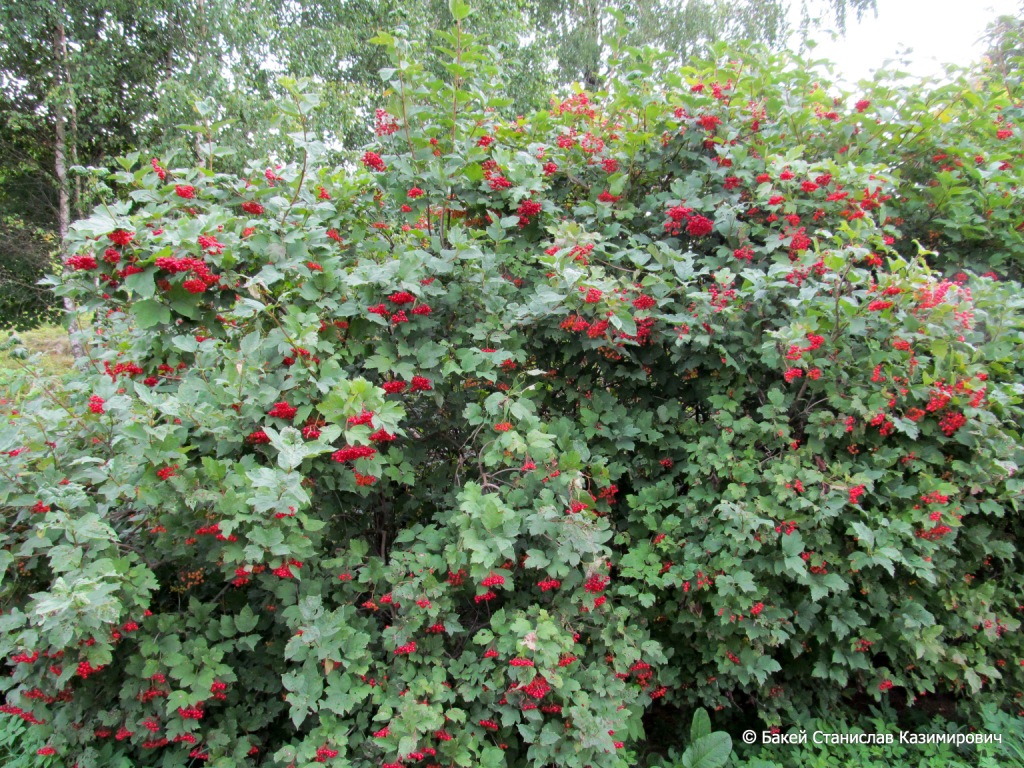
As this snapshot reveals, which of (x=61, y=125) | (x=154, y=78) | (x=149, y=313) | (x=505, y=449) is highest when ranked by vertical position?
(x=154, y=78)

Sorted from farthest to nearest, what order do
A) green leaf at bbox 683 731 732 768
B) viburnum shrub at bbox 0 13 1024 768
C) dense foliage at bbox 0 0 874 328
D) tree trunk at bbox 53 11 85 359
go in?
tree trunk at bbox 53 11 85 359 → dense foliage at bbox 0 0 874 328 → green leaf at bbox 683 731 732 768 → viburnum shrub at bbox 0 13 1024 768

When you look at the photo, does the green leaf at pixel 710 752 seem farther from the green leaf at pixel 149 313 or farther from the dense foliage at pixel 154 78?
the dense foliage at pixel 154 78

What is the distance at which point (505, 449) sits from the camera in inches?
99.1

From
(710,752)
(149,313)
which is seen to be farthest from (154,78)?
(710,752)

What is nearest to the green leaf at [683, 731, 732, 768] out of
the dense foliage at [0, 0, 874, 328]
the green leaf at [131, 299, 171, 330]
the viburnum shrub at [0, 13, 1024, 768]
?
the viburnum shrub at [0, 13, 1024, 768]

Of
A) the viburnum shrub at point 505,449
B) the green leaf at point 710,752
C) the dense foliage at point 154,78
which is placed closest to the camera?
the viburnum shrub at point 505,449

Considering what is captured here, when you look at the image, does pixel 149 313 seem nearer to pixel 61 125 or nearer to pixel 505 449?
pixel 505 449

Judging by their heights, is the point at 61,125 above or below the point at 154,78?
below

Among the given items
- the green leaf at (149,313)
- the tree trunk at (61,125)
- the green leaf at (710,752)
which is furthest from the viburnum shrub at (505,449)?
the tree trunk at (61,125)

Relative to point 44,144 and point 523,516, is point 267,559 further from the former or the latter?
point 44,144

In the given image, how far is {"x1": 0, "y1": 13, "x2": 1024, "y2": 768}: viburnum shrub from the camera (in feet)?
7.29

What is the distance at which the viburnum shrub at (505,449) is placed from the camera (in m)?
2.22

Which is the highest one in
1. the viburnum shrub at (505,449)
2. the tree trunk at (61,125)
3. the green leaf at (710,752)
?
the tree trunk at (61,125)

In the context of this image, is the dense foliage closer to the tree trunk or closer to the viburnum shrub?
the tree trunk
